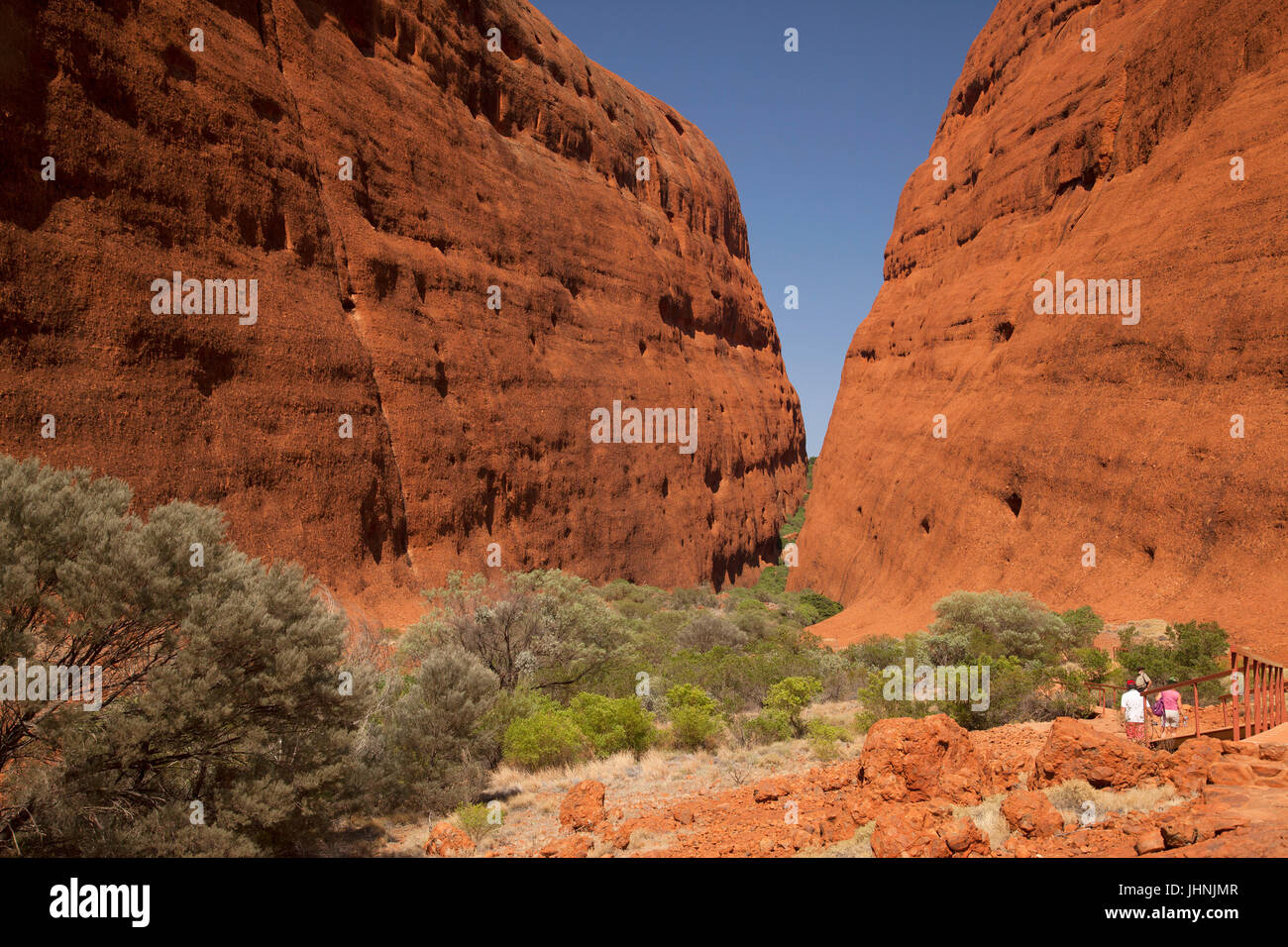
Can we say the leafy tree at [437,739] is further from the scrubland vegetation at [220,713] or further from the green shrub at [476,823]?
the green shrub at [476,823]

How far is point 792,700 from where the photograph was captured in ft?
43.0

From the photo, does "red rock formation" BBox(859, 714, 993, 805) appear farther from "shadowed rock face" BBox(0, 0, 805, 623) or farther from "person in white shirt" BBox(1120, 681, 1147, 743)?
"shadowed rock face" BBox(0, 0, 805, 623)

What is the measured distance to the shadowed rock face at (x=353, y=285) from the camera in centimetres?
1562

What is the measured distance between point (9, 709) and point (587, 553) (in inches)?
962

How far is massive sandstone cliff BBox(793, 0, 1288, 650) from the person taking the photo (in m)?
16.5

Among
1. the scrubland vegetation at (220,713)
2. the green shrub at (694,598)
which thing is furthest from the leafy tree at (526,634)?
the green shrub at (694,598)

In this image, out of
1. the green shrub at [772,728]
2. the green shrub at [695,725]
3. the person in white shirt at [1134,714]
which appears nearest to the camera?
the person in white shirt at [1134,714]

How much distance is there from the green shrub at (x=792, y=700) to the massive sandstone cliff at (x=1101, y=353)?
875 cm

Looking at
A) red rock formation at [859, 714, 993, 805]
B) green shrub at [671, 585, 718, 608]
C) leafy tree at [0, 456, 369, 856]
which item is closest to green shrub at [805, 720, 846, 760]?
red rock formation at [859, 714, 993, 805]

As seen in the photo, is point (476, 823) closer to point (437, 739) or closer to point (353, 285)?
point (437, 739)

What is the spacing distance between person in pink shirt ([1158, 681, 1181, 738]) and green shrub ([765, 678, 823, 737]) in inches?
216

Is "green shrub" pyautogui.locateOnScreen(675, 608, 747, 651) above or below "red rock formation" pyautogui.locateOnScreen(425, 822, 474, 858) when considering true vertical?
below

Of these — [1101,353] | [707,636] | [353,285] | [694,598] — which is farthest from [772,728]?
[694,598]
